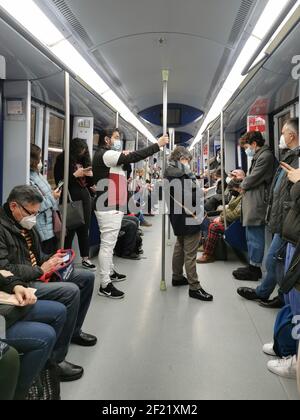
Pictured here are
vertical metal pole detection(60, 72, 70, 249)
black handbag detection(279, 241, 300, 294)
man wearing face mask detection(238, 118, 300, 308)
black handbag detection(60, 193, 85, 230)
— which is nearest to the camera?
black handbag detection(279, 241, 300, 294)

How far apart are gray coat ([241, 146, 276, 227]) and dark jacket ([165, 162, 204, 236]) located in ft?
2.08

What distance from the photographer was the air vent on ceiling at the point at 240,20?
271 cm

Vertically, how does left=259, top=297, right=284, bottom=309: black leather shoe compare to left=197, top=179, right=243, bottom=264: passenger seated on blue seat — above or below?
below

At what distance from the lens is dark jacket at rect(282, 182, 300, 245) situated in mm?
1850

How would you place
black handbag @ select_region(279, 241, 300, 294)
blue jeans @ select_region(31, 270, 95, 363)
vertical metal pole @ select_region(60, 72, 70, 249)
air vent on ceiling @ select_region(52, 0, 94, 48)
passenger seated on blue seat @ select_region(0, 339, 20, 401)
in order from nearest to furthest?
passenger seated on blue seat @ select_region(0, 339, 20, 401), black handbag @ select_region(279, 241, 300, 294), blue jeans @ select_region(31, 270, 95, 363), air vent on ceiling @ select_region(52, 0, 94, 48), vertical metal pole @ select_region(60, 72, 70, 249)

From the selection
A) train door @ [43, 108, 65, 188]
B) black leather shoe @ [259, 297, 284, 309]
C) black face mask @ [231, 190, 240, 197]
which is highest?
train door @ [43, 108, 65, 188]

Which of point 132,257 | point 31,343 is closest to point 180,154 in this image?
point 132,257

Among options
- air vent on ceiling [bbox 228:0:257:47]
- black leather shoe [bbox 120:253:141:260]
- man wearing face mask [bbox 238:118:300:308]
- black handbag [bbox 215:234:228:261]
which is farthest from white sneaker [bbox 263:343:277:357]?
black leather shoe [bbox 120:253:141:260]

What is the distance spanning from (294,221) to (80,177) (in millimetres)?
2542

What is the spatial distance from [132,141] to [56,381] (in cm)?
703

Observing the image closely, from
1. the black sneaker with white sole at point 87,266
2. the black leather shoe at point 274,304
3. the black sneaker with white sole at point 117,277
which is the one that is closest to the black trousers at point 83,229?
the black sneaker with white sole at point 87,266

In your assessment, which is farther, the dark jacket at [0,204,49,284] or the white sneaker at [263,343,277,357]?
the white sneaker at [263,343,277,357]

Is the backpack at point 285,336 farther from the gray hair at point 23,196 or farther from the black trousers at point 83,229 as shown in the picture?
the black trousers at point 83,229

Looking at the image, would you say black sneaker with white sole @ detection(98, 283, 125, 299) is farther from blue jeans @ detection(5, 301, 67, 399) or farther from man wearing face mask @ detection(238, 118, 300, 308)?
blue jeans @ detection(5, 301, 67, 399)
